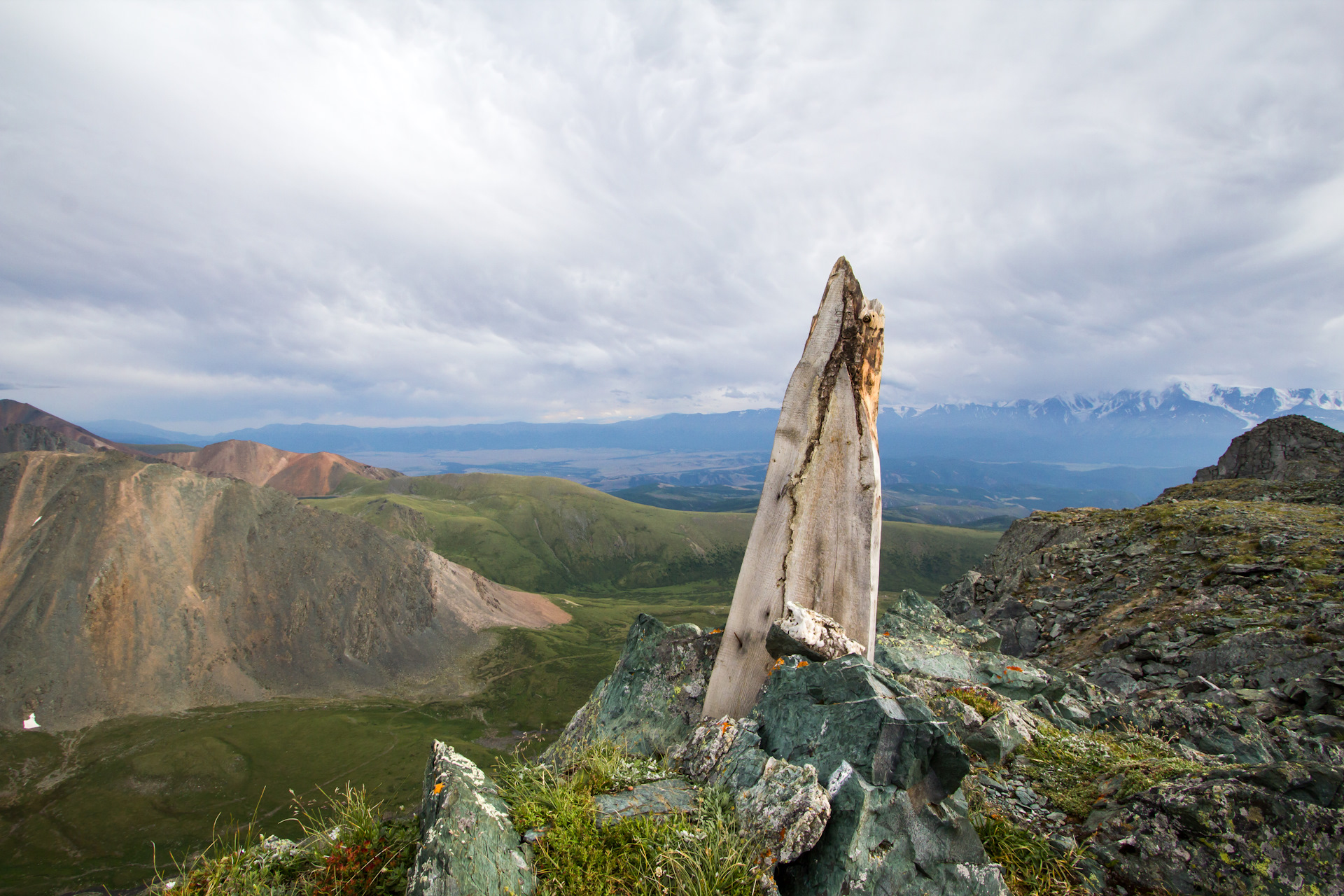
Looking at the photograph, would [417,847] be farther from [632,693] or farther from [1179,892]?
[1179,892]

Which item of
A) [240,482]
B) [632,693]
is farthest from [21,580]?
[632,693]

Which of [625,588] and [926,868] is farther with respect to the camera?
[625,588]

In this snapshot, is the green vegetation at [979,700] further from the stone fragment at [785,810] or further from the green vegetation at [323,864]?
the green vegetation at [323,864]

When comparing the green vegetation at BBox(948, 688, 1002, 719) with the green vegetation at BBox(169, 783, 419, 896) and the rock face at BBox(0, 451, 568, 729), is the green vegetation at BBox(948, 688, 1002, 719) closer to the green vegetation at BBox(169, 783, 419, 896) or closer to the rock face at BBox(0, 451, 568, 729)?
the green vegetation at BBox(169, 783, 419, 896)

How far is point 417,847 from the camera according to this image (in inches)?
191

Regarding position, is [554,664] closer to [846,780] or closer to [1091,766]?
[1091,766]

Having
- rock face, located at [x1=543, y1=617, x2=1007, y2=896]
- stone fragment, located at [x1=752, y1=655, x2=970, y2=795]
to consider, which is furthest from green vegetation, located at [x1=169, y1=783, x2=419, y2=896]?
stone fragment, located at [x1=752, y1=655, x2=970, y2=795]

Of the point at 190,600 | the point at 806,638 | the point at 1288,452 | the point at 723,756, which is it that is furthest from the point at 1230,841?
the point at 190,600

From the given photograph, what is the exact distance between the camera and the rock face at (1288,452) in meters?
37.0

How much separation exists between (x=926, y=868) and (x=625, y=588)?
640 ft

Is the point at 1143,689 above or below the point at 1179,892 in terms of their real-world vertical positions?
below

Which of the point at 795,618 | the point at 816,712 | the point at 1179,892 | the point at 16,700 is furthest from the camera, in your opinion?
the point at 16,700

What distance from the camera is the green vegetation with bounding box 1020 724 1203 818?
5.60 meters

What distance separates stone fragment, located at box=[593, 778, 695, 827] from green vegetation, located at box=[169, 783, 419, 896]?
1791mm
